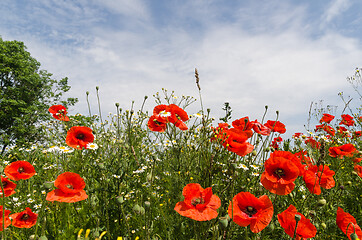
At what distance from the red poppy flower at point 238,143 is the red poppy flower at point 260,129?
48 cm

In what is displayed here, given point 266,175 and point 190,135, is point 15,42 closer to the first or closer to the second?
point 190,135

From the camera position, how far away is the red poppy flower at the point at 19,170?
2434 mm

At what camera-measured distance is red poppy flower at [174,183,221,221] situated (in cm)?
143

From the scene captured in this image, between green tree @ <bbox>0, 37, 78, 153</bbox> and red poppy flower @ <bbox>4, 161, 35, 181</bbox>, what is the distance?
18238 mm

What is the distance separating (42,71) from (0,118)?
18.5ft

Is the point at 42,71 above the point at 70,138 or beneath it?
above

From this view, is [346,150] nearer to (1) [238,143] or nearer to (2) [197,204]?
(1) [238,143]

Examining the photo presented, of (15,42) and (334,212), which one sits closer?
(334,212)

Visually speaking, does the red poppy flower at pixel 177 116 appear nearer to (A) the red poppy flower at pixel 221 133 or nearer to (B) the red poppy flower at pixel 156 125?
(B) the red poppy flower at pixel 156 125

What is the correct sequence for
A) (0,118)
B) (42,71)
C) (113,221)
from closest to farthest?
(113,221) < (0,118) < (42,71)

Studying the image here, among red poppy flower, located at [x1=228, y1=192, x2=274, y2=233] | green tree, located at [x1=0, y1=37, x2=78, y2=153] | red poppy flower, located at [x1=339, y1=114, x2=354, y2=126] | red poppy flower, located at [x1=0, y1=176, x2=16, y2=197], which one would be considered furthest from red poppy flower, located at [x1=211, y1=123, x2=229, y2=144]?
green tree, located at [x1=0, y1=37, x2=78, y2=153]

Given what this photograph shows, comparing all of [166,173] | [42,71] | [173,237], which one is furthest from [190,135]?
[42,71]

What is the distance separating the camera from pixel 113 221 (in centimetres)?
239

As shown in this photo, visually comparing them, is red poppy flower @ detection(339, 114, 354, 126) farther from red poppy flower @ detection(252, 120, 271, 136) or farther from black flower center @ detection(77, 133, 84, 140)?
black flower center @ detection(77, 133, 84, 140)
